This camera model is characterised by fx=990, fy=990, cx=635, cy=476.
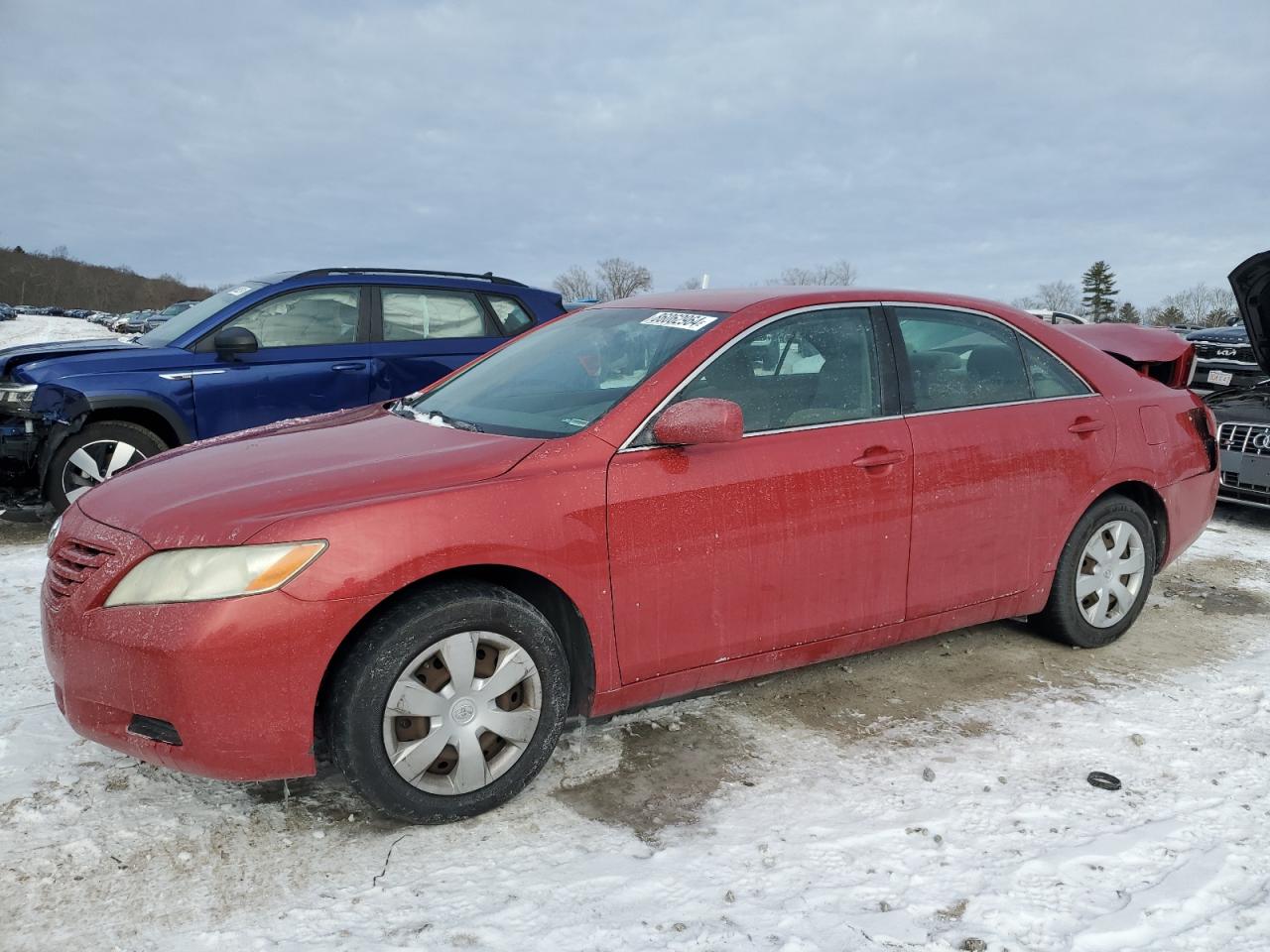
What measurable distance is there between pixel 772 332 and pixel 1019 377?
127 centimetres

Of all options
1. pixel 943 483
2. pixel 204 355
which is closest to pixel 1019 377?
pixel 943 483

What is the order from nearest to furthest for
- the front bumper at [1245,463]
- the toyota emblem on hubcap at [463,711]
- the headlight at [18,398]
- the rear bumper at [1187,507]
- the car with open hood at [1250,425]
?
the toyota emblem on hubcap at [463,711] < the rear bumper at [1187,507] < the headlight at [18,398] < the car with open hood at [1250,425] < the front bumper at [1245,463]

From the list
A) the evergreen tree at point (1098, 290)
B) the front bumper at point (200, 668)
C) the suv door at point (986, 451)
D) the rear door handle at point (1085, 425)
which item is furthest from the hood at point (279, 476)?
the evergreen tree at point (1098, 290)

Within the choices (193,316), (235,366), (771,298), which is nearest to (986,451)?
(771,298)

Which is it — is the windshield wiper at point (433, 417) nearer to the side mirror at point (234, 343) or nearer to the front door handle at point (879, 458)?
the front door handle at point (879, 458)

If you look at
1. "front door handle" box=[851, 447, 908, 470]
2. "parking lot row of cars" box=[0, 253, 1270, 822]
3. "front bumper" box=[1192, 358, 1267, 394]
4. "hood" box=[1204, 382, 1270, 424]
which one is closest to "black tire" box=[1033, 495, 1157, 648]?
"parking lot row of cars" box=[0, 253, 1270, 822]

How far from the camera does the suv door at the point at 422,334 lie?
727cm

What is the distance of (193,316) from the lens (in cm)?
712

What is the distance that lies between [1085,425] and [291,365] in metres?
5.14

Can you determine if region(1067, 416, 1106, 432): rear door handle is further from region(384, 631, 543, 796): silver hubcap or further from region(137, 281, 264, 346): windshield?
region(137, 281, 264, 346): windshield

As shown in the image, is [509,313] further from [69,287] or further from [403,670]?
[69,287]

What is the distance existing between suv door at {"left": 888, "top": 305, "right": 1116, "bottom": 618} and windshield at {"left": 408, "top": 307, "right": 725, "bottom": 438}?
97cm

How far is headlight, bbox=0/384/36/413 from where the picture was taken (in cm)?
628

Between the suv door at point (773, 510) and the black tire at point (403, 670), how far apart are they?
0.30 meters
